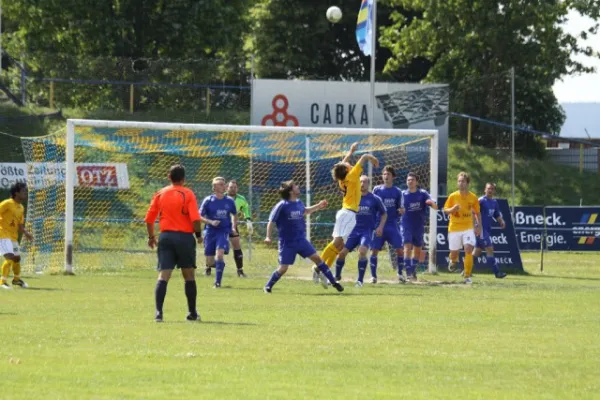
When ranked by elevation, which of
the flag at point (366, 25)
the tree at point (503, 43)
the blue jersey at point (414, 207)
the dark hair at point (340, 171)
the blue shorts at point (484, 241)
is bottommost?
the blue shorts at point (484, 241)

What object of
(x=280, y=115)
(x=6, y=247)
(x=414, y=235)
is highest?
(x=280, y=115)

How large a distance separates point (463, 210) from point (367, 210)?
2285mm

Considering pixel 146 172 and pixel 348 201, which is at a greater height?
pixel 146 172

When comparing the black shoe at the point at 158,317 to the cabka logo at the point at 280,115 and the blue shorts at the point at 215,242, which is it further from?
the cabka logo at the point at 280,115

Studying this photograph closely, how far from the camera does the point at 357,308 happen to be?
1739cm

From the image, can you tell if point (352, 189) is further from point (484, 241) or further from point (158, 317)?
point (158, 317)

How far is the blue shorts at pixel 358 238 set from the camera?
73.4 feet

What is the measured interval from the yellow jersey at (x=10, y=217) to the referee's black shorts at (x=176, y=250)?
7318 millimetres

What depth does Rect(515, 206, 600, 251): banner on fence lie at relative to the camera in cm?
3553

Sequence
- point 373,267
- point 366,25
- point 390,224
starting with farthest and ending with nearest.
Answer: point 366,25
point 390,224
point 373,267

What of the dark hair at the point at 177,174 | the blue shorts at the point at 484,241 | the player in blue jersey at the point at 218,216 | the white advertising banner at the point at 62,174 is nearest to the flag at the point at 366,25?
the white advertising banner at the point at 62,174

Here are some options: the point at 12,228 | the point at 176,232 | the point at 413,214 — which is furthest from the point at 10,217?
the point at 176,232

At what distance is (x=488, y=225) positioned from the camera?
26.9 m

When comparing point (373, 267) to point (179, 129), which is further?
point (179, 129)
